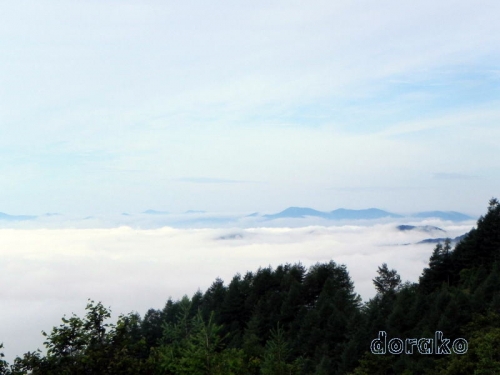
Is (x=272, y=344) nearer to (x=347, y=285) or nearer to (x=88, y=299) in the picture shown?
(x=88, y=299)

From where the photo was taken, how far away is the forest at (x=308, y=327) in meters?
19.2

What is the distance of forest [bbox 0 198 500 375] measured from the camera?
19.2 m

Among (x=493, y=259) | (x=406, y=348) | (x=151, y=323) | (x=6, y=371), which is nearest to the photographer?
(x=6, y=371)

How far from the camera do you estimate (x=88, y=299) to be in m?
19.4

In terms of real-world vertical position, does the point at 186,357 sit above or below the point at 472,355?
above

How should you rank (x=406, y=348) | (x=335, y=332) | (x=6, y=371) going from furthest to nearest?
(x=335, y=332) → (x=406, y=348) → (x=6, y=371)

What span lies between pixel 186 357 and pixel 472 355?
25.8 meters

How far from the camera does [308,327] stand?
230ft

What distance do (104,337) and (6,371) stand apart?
2.91 metres

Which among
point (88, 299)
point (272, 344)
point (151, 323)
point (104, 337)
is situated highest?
point (88, 299)

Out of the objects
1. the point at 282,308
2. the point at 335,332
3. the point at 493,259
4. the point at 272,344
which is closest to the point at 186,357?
the point at 272,344

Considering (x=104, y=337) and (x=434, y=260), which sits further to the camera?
(x=434, y=260)

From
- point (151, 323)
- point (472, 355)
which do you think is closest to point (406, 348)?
point (472, 355)

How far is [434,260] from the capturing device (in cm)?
8881
